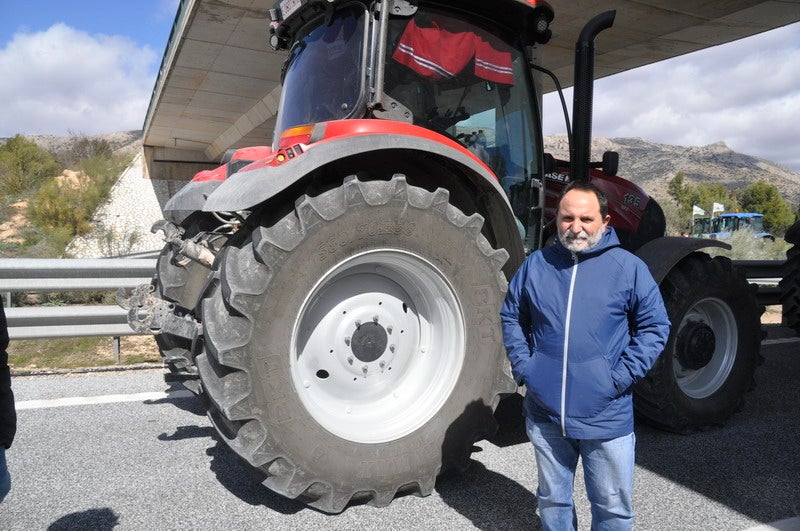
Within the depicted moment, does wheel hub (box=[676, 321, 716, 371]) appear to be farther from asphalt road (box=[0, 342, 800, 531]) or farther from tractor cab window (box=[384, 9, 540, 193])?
tractor cab window (box=[384, 9, 540, 193])

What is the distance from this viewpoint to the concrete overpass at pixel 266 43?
32.4ft

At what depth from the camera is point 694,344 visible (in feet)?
12.7

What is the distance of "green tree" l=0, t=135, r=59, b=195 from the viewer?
23156 mm

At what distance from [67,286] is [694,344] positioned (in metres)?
4.99

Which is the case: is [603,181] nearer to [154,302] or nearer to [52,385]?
[154,302]

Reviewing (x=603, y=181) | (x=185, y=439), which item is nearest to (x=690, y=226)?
(x=603, y=181)

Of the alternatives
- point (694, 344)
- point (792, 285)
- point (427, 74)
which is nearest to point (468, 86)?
point (427, 74)

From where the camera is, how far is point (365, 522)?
270 centimetres

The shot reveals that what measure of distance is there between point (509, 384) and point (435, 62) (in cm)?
173

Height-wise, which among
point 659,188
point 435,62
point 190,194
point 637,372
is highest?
point 659,188

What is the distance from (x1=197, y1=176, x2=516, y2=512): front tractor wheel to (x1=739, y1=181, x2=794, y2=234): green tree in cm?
5963

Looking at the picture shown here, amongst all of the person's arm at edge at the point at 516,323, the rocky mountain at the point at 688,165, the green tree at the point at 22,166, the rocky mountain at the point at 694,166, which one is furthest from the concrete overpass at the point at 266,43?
the rocky mountain at the point at 688,165

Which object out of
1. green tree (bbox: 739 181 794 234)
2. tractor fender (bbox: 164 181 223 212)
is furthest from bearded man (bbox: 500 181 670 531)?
green tree (bbox: 739 181 794 234)

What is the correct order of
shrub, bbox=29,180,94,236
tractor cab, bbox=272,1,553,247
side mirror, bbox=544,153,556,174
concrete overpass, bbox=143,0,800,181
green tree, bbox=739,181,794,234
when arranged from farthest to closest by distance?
green tree, bbox=739,181,794,234 < shrub, bbox=29,180,94,236 < concrete overpass, bbox=143,0,800,181 < side mirror, bbox=544,153,556,174 < tractor cab, bbox=272,1,553,247
